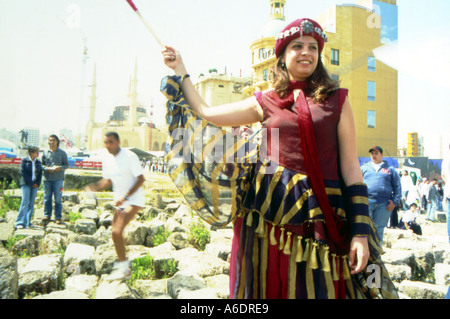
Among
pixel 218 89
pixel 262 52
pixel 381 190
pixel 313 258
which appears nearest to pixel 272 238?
pixel 313 258

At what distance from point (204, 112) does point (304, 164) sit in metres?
0.52

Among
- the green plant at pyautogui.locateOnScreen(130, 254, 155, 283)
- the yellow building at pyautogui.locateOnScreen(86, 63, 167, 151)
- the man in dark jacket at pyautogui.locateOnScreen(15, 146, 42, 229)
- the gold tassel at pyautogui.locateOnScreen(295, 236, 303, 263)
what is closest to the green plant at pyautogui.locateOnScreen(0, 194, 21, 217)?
the man in dark jacket at pyautogui.locateOnScreen(15, 146, 42, 229)

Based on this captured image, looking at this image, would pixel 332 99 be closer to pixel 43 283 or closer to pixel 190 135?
pixel 190 135

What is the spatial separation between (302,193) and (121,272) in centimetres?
208

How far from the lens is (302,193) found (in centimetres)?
141

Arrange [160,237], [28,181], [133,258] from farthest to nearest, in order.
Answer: [28,181]
[160,237]
[133,258]

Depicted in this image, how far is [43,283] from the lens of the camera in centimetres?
277

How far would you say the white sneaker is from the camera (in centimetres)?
280

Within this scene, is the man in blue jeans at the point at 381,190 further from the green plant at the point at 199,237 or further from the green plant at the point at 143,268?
the green plant at the point at 143,268

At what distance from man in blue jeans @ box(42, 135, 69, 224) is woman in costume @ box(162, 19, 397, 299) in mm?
4668

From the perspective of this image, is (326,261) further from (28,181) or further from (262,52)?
(28,181)

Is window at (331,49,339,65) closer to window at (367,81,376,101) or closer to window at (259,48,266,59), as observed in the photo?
window at (259,48,266,59)
